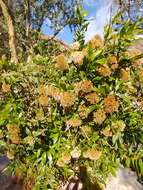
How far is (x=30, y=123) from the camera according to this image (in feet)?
12.1

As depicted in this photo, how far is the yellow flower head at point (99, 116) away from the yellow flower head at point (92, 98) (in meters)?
0.07

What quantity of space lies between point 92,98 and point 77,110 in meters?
0.14

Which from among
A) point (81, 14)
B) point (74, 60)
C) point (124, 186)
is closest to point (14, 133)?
point (74, 60)

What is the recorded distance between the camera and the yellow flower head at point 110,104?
3509 mm

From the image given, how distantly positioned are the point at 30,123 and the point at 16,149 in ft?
0.73

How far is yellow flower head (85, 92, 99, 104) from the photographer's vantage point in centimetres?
350

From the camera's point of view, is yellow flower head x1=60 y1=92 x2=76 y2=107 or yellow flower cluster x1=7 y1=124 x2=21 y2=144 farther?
yellow flower cluster x1=7 y1=124 x2=21 y2=144

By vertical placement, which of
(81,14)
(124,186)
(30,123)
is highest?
(81,14)

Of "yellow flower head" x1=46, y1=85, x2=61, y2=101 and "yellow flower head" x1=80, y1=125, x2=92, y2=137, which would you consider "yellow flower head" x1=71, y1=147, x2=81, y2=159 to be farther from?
"yellow flower head" x1=46, y1=85, x2=61, y2=101

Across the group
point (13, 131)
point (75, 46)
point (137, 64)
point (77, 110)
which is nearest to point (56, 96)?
point (77, 110)

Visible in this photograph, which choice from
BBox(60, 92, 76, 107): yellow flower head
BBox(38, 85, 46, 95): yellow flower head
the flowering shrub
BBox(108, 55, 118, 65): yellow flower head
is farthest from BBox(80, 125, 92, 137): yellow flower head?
BBox(108, 55, 118, 65): yellow flower head

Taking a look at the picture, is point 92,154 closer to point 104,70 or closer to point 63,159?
point 63,159

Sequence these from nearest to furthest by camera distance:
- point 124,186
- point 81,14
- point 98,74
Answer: point 98,74, point 81,14, point 124,186

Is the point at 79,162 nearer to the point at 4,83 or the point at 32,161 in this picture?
the point at 32,161
